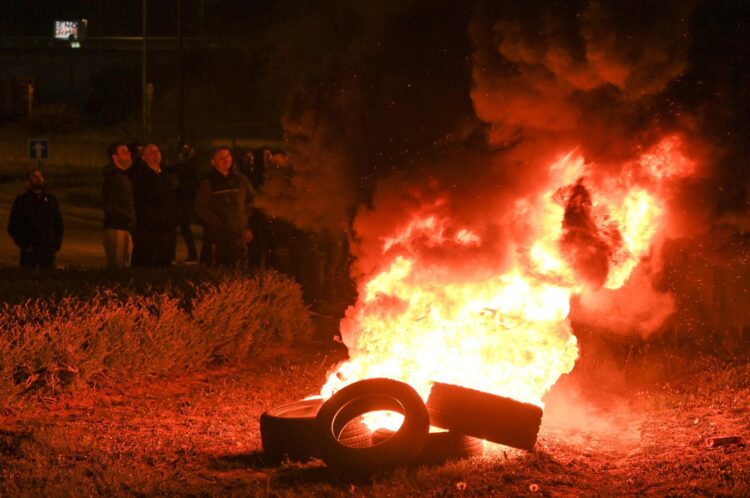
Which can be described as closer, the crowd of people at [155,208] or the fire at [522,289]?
the fire at [522,289]

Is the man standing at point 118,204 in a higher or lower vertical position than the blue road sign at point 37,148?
lower

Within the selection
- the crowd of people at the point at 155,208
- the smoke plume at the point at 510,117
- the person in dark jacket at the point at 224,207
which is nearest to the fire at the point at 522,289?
the smoke plume at the point at 510,117

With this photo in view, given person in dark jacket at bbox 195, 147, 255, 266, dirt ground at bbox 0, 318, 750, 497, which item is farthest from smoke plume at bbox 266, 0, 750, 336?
→ person in dark jacket at bbox 195, 147, 255, 266

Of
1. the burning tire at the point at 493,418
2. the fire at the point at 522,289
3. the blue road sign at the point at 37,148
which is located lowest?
the burning tire at the point at 493,418

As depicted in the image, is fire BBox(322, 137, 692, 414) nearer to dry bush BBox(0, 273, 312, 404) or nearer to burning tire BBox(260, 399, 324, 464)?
burning tire BBox(260, 399, 324, 464)

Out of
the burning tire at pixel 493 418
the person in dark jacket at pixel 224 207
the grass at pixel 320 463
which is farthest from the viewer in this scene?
the person in dark jacket at pixel 224 207

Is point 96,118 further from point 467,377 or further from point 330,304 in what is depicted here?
point 467,377

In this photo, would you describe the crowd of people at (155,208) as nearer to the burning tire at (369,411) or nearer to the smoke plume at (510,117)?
the smoke plume at (510,117)

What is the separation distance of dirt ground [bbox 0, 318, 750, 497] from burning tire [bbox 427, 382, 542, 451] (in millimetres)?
156

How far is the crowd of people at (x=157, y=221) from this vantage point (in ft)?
38.0

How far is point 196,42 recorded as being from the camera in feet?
167

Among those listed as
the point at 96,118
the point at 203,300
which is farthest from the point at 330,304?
the point at 96,118

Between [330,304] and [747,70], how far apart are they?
6.71 m

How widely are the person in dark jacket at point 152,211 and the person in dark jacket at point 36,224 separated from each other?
5.02 feet
